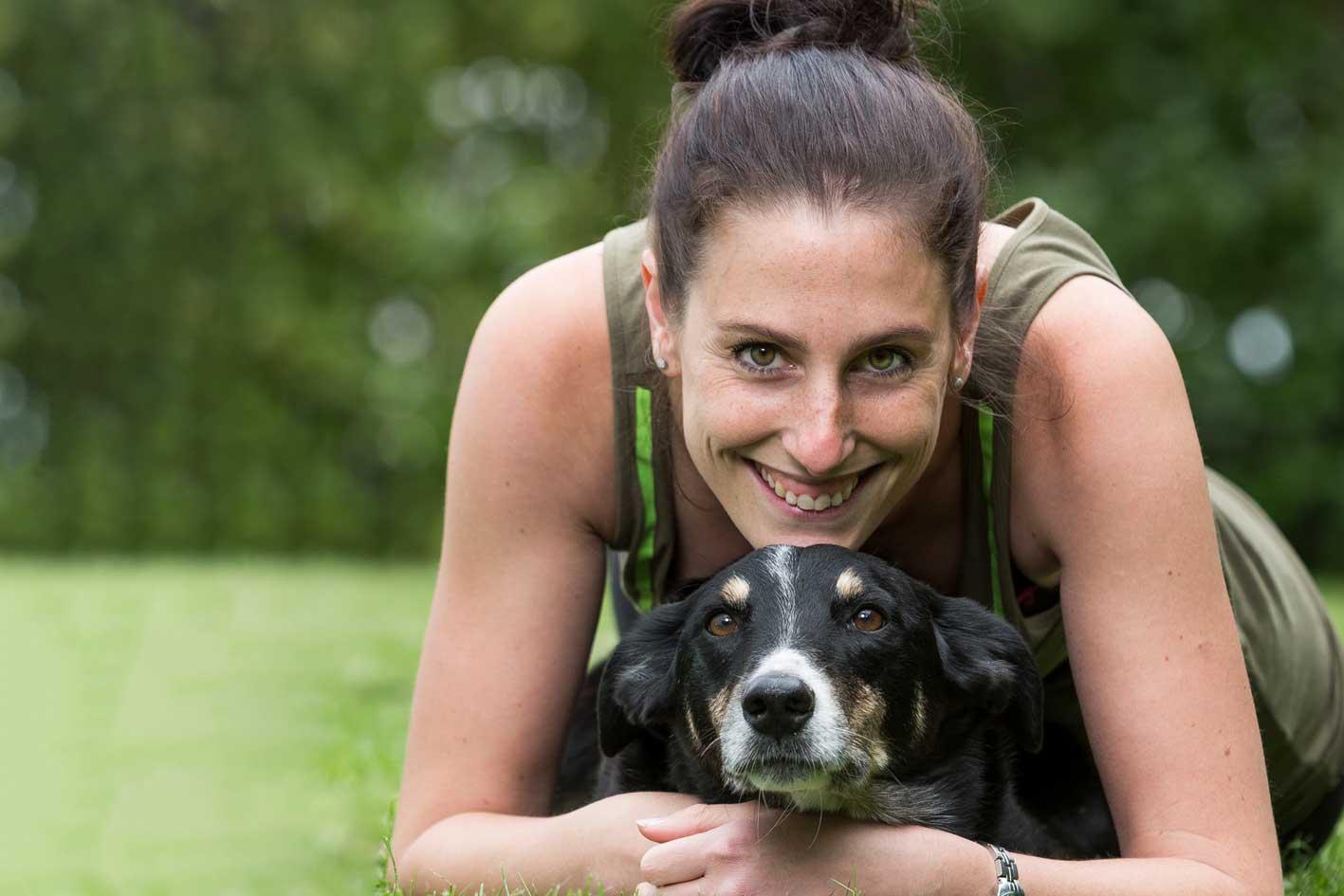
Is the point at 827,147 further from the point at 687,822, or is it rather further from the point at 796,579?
the point at 687,822

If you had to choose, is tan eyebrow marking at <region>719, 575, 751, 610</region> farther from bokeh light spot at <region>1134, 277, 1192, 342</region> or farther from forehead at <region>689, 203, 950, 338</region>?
bokeh light spot at <region>1134, 277, 1192, 342</region>

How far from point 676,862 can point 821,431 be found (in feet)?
2.76

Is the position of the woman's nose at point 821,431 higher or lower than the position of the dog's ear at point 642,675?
higher

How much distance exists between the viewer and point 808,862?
9.78 feet

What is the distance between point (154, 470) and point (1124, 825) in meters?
12.6

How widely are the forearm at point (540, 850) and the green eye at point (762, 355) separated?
0.94 metres

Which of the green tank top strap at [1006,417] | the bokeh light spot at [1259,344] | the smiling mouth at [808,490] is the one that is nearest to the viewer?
the smiling mouth at [808,490]

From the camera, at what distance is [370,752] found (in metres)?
5.18

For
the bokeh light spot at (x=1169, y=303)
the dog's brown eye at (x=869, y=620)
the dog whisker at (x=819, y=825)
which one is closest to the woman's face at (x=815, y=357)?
the dog's brown eye at (x=869, y=620)

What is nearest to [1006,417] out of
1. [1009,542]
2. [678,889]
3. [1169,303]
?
[1009,542]

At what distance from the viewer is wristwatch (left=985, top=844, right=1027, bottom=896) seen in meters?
2.91

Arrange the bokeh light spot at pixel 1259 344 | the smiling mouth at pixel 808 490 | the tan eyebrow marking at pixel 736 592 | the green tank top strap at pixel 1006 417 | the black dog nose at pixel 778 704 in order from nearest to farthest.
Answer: the black dog nose at pixel 778 704
the smiling mouth at pixel 808 490
the tan eyebrow marking at pixel 736 592
the green tank top strap at pixel 1006 417
the bokeh light spot at pixel 1259 344

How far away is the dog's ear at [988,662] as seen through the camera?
3.31 metres

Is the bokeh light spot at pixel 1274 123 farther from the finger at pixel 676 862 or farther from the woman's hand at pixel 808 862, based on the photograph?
the finger at pixel 676 862
